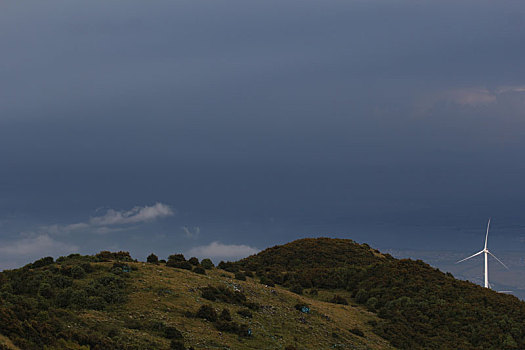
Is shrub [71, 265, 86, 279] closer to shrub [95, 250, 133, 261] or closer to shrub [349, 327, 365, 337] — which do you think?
shrub [95, 250, 133, 261]

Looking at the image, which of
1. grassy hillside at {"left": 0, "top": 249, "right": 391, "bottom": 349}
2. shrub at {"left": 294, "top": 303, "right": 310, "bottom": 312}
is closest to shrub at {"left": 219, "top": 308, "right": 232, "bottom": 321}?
grassy hillside at {"left": 0, "top": 249, "right": 391, "bottom": 349}

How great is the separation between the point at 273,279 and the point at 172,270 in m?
25.5

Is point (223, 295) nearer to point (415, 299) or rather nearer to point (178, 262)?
point (178, 262)

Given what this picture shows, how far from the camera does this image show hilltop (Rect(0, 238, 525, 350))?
3294 cm

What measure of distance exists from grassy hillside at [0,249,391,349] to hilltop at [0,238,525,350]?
0.10 metres

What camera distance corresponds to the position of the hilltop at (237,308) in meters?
32.9

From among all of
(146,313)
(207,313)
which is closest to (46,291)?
(146,313)

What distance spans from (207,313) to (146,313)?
563cm

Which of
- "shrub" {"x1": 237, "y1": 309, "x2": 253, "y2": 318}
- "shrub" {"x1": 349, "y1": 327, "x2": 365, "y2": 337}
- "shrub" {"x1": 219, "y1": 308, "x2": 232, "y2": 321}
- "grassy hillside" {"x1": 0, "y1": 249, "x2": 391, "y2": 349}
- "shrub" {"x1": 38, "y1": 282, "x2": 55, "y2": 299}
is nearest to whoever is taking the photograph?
"grassy hillside" {"x1": 0, "y1": 249, "x2": 391, "y2": 349}

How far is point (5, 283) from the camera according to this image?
40312mm

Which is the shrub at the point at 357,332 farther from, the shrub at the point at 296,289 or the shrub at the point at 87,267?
the shrub at the point at 87,267

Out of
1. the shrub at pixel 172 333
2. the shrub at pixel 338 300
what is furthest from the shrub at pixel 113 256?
the shrub at pixel 338 300

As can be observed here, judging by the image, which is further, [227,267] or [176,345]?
[227,267]

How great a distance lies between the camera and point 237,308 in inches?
1829
